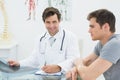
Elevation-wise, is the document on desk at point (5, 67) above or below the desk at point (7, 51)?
above

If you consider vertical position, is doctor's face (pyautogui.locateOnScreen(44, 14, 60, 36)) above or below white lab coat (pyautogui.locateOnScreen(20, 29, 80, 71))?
above

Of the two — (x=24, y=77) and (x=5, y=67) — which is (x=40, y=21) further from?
(x=24, y=77)

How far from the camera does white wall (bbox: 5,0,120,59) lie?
3.49 meters

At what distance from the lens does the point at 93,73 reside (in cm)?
164

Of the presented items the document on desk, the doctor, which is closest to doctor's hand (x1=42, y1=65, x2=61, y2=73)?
the document on desk

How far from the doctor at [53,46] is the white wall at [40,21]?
3.44ft

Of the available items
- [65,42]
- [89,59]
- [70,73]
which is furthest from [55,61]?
[70,73]

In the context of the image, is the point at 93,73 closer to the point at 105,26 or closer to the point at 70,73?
the point at 70,73

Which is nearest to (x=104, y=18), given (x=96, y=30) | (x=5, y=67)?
(x=96, y=30)

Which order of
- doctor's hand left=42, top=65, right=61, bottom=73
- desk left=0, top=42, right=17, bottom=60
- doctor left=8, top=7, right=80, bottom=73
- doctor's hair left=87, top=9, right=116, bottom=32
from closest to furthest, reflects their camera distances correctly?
doctor's hair left=87, top=9, right=116, bottom=32
doctor's hand left=42, top=65, right=61, bottom=73
doctor left=8, top=7, right=80, bottom=73
desk left=0, top=42, right=17, bottom=60

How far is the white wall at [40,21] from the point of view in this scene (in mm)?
3494

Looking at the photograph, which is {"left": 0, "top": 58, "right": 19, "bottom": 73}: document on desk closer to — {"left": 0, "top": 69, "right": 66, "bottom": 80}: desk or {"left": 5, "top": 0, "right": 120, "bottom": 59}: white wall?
{"left": 0, "top": 69, "right": 66, "bottom": 80}: desk

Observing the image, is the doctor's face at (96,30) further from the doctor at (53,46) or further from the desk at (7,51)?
the desk at (7,51)

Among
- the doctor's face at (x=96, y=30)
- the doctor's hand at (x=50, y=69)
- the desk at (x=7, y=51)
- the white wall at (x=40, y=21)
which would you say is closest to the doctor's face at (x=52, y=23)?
the doctor's hand at (x=50, y=69)
